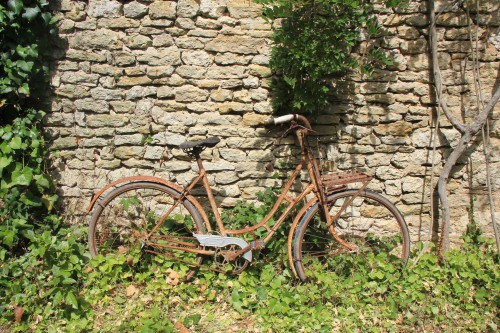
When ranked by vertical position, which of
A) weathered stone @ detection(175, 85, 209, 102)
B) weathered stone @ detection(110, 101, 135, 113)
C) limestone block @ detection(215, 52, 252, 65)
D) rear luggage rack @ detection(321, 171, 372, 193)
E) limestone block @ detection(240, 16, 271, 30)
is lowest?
rear luggage rack @ detection(321, 171, 372, 193)

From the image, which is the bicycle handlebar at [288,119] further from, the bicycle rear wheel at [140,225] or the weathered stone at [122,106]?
the weathered stone at [122,106]

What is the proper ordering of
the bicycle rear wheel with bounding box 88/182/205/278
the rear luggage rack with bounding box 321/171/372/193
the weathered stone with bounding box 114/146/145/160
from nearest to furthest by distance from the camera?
the rear luggage rack with bounding box 321/171/372/193 < the bicycle rear wheel with bounding box 88/182/205/278 < the weathered stone with bounding box 114/146/145/160

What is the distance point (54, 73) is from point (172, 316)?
2347 millimetres

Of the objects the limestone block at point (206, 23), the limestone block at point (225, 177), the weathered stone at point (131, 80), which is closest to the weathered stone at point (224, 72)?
the limestone block at point (206, 23)

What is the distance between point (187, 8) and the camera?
11.3 ft

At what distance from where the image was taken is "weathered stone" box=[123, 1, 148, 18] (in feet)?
11.3

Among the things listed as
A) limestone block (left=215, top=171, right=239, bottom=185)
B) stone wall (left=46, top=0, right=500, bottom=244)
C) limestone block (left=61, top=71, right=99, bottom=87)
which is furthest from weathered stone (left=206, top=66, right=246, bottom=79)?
limestone block (left=61, top=71, right=99, bottom=87)

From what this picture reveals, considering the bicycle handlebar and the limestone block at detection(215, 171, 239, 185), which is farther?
the limestone block at detection(215, 171, 239, 185)

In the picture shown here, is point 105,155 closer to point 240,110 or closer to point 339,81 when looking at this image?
point 240,110

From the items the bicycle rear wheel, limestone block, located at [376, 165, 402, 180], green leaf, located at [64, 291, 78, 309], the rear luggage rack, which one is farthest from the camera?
limestone block, located at [376, 165, 402, 180]

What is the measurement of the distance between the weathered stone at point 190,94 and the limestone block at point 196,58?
8.6 inches

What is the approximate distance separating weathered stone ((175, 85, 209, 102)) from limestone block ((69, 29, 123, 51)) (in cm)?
69

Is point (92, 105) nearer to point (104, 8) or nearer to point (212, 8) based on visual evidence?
point (104, 8)

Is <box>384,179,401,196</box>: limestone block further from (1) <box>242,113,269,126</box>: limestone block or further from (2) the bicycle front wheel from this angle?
(1) <box>242,113,269,126</box>: limestone block
